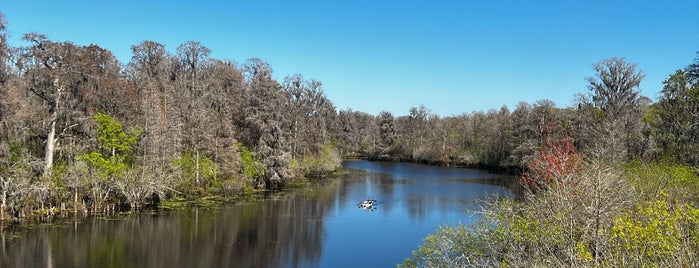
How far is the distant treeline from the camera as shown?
28.5 meters

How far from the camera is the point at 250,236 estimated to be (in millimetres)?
26609

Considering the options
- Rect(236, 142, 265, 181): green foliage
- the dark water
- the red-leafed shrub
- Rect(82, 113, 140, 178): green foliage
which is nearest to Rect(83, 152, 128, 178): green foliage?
Rect(82, 113, 140, 178): green foliage

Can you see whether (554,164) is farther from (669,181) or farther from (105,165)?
(105,165)

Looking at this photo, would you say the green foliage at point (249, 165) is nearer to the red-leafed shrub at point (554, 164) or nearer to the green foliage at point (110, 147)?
the green foliage at point (110, 147)

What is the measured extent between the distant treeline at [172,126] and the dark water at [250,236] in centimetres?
308

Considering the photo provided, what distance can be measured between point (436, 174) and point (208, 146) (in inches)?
1357

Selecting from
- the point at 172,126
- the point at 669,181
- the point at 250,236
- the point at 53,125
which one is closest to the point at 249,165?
the point at 172,126

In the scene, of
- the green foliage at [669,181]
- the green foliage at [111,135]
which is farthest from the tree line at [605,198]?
the green foliage at [111,135]

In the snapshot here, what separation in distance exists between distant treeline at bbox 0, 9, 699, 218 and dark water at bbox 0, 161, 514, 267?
308 cm

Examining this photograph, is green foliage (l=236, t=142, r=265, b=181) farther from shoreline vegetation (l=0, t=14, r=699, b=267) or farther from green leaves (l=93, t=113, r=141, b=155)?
green leaves (l=93, t=113, r=141, b=155)

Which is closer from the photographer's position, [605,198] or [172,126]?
[605,198]

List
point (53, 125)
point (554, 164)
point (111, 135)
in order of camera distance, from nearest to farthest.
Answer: point (554, 164), point (53, 125), point (111, 135)

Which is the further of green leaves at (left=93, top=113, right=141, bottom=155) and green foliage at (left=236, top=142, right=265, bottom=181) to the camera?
green foliage at (left=236, top=142, right=265, bottom=181)

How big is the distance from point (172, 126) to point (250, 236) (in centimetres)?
1341
